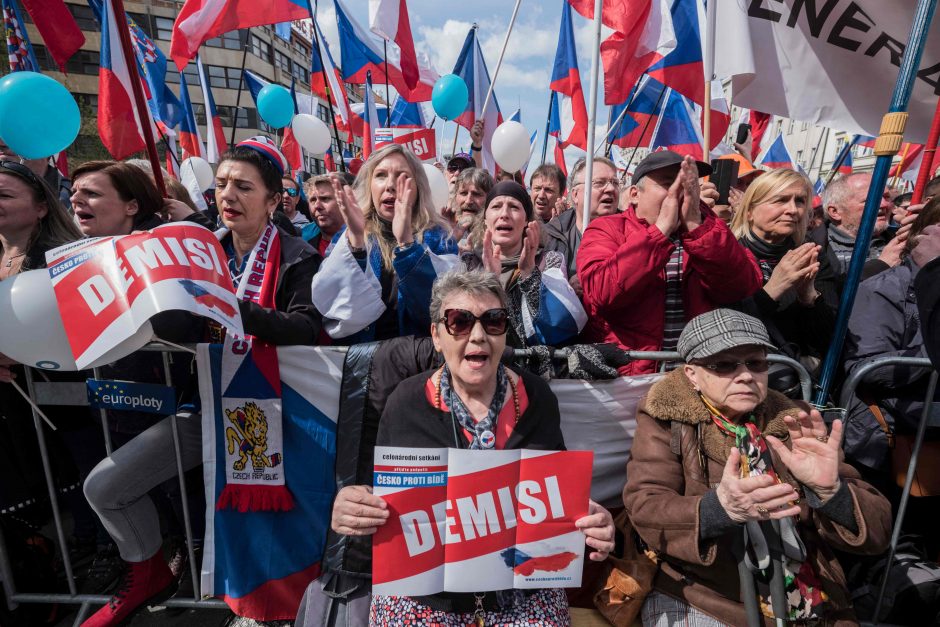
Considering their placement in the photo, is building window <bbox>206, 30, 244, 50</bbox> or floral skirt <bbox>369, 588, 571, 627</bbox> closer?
floral skirt <bbox>369, 588, 571, 627</bbox>

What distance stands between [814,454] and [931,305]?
0.62 m

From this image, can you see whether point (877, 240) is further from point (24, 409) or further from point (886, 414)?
point (24, 409)

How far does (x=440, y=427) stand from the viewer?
1962 millimetres

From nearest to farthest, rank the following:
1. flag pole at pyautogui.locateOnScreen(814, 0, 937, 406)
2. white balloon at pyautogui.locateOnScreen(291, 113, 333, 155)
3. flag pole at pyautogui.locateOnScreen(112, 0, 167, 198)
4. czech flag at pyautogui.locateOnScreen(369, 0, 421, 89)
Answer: flag pole at pyautogui.locateOnScreen(814, 0, 937, 406) → flag pole at pyautogui.locateOnScreen(112, 0, 167, 198) → czech flag at pyautogui.locateOnScreen(369, 0, 421, 89) → white balloon at pyautogui.locateOnScreen(291, 113, 333, 155)

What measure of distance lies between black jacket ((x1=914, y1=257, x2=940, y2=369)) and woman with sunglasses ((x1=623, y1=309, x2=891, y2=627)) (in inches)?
17.0

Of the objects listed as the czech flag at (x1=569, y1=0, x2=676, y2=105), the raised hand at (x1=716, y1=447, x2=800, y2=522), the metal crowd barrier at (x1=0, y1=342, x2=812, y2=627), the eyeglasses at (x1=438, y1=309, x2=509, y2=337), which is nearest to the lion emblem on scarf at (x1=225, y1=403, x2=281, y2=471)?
the metal crowd barrier at (x1=0, y1=342, x2=812, y2=627)

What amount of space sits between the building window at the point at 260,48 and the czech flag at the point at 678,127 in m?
39.0

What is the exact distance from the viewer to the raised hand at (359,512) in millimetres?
1698

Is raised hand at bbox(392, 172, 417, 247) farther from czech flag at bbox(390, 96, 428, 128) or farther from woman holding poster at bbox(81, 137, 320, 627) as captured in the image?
czech flag at bbox(390, 96, 428, 128)

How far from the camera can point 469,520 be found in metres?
1.72

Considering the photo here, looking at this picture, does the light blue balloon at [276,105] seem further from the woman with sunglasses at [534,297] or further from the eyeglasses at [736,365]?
the eyeglasses at [736,365]

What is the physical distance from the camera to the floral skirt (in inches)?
72.7

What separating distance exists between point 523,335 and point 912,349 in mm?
1938

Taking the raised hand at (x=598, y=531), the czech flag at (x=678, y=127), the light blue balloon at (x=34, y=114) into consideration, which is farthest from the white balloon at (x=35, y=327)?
the czech flag at (x=678, y=127)
